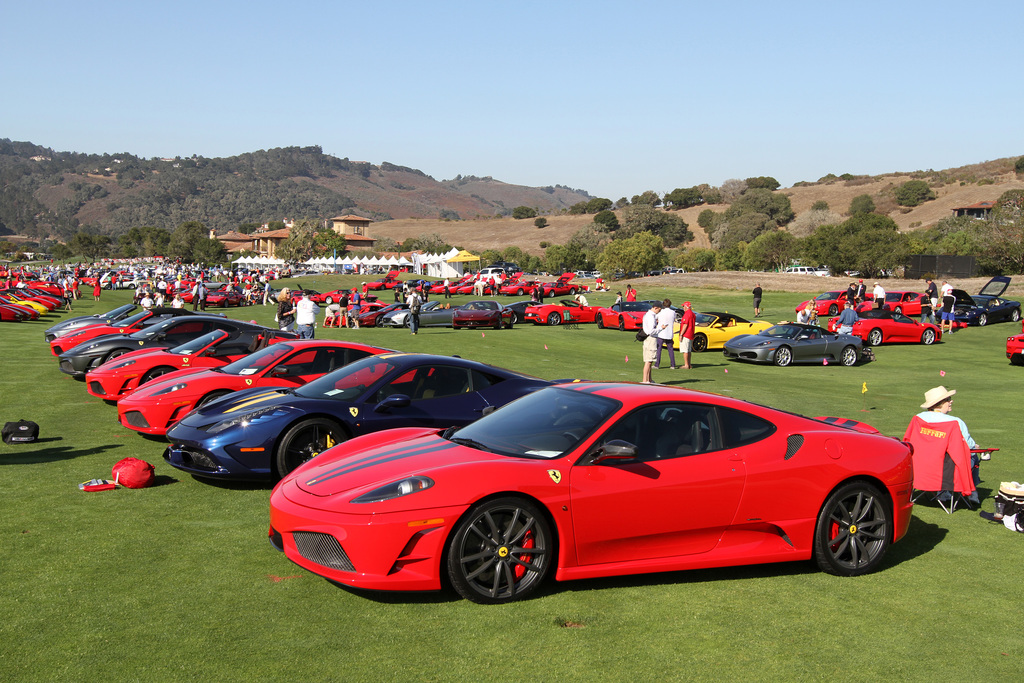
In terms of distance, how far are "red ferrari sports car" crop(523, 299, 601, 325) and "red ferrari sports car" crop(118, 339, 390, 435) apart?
25520 mm

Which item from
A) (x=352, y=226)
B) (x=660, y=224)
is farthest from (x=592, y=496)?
(x=352, y=226)

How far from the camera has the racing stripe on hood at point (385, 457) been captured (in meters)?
5.62

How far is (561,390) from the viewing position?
20.9ft

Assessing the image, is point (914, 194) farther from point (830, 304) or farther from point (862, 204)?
point (830, 304)

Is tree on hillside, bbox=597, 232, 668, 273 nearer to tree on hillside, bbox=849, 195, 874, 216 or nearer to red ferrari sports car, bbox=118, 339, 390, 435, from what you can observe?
tree on hillside, bbox=849, 195, 874, 216

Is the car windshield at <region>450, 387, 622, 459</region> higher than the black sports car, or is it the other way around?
the car windshield at <region>450, 387, 622, 459</region>

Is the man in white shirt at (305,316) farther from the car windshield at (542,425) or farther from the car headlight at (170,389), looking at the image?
the car windshield at (542,425)

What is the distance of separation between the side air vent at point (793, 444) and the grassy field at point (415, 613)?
893 millimetres

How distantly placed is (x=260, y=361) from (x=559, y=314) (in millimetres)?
26191

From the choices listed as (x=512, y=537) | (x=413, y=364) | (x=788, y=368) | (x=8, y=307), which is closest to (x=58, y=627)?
(x=512, y=537)

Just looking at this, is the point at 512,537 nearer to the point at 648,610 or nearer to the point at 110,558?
the point at 648,610

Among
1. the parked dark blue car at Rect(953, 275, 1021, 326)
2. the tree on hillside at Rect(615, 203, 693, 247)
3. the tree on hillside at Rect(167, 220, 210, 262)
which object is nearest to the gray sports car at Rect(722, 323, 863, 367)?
the parked dark blue car at Rect(953, 275, 1021, 326)

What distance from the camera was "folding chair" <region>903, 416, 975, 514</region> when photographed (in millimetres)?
7590

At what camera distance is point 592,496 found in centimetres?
531
